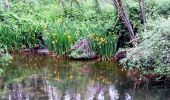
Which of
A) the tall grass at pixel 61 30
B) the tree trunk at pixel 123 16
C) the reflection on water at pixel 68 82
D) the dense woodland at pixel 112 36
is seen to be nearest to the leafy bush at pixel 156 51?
the dense woodland at pixel 112 36

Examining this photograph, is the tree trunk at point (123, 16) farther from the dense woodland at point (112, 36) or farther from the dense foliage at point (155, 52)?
the dense foliage at point (155, 52)

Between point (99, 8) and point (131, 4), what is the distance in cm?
385

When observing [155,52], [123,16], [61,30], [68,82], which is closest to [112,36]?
[123,16]

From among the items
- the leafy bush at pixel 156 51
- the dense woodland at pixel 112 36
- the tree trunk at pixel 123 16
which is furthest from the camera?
the tree trunk at pixel 123 16

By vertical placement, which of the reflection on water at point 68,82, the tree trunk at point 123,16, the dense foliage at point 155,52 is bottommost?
the reflection on water at point 68,82

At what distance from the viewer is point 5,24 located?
42.4ft

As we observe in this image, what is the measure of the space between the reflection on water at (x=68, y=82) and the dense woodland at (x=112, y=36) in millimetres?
450

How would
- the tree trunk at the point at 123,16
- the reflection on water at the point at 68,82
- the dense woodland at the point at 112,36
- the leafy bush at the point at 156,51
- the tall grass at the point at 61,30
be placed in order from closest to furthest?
the leafy bush at the point at 156,51
the reflection on water at the point at 68,82
the dense woodland at the point at 112,36
the tree trunk at the point at 123,16
the tall grass at the point at 61,30

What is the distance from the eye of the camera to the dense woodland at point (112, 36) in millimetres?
8500

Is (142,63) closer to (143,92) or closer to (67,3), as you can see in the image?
(143,92)

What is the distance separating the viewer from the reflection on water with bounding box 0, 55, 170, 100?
8188mm

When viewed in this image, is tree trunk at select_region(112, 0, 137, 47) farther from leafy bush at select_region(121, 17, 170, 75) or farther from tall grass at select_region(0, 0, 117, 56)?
leafy bush at select_region(121, 17, 170, 75)

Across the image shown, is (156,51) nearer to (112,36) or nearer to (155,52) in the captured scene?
(155,52)

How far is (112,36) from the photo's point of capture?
11.1 metres
